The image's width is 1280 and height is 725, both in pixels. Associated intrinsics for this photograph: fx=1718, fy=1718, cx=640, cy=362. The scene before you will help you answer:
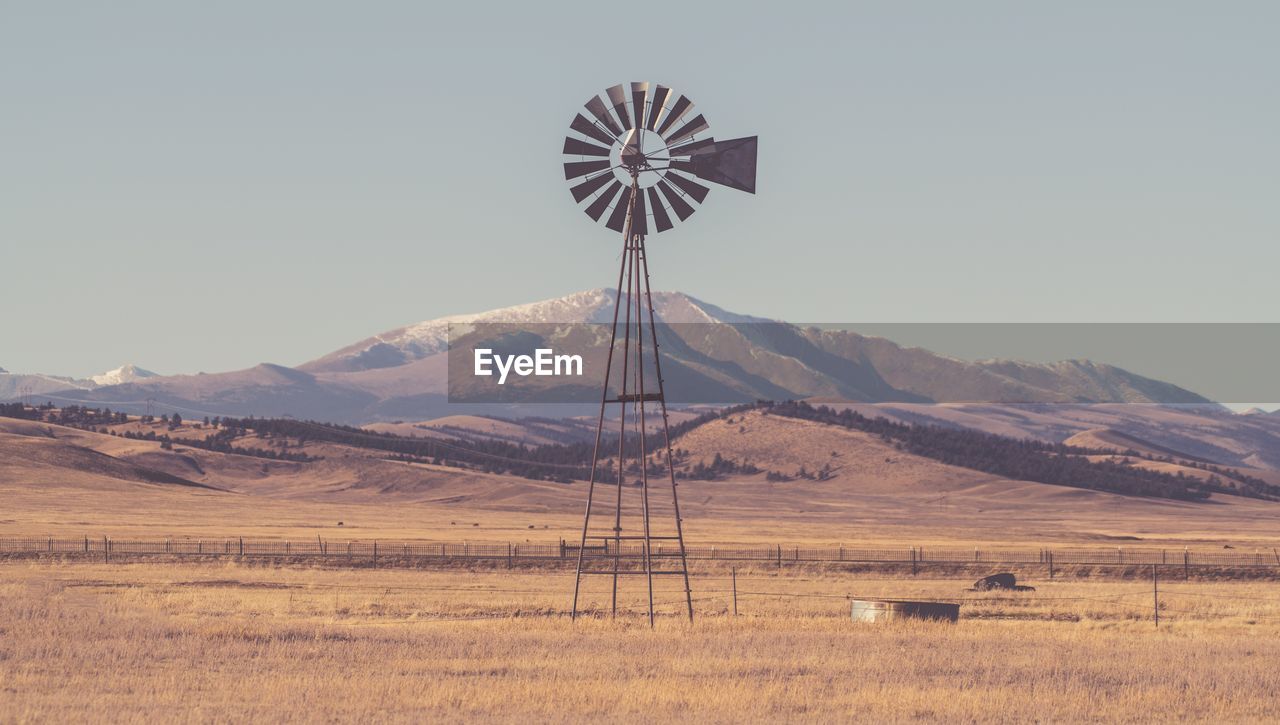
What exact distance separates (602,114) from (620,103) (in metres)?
0.57

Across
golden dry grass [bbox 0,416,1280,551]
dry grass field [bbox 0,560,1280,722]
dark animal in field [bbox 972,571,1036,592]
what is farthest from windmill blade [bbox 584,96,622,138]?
golden dry grass [bbox 0,416,1280,551]

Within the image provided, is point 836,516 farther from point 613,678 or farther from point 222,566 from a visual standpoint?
point 613,678

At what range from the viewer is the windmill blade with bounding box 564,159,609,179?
46.0m

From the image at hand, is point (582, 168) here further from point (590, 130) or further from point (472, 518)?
point (472, 518)

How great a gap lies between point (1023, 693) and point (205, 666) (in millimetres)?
15962

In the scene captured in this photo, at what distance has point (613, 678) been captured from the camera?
33.8 m

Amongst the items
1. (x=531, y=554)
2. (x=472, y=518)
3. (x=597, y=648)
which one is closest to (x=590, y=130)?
(x=597, y=648)

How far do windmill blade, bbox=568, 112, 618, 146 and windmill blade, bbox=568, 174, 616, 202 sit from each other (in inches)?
36.5

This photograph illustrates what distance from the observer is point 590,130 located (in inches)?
1799

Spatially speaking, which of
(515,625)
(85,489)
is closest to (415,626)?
(515,625)

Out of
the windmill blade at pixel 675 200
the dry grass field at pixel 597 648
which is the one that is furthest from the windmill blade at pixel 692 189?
the dry grass field at pixel 597 648

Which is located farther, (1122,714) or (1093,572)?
(1093,572)

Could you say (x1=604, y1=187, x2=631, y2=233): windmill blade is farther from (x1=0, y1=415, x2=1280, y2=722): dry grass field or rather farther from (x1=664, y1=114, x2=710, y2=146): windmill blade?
(x1=0, y1=415, x2=1280, y2=722): dry grass field

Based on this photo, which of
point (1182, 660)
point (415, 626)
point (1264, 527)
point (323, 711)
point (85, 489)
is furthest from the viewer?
point (1264, 527)
